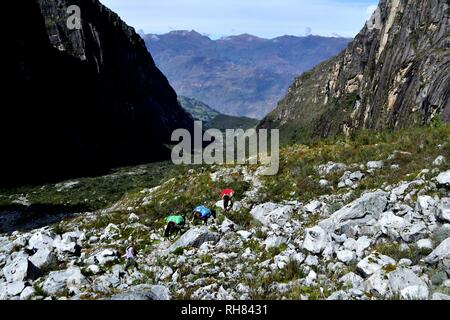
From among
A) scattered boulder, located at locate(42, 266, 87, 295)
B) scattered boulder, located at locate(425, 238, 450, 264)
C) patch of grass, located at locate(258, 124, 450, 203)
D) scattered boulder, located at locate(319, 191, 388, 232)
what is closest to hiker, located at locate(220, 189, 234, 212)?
patch of grass, located at locate(258, 124, 450, 203)

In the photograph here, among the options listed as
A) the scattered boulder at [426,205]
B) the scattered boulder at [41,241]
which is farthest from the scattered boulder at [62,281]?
the scattered boulder at [426,205]

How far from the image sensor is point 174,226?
61.9ft

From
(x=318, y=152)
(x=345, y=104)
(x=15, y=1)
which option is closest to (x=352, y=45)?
(x=345, y=104)

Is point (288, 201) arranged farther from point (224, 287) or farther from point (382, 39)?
point (382, 39)

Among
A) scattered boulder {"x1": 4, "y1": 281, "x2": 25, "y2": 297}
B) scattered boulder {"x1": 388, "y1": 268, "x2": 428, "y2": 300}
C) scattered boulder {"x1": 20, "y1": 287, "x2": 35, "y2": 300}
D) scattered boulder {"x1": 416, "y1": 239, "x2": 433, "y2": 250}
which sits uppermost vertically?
scattered boulder {"x1": 416, "y1": 239, "x2": 433, "y2": 250}

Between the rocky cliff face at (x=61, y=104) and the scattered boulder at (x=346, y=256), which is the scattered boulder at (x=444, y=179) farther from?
the rocky cliff face at (x=61, y=104)

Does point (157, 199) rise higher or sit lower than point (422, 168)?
lower

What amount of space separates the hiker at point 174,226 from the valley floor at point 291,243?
36cm

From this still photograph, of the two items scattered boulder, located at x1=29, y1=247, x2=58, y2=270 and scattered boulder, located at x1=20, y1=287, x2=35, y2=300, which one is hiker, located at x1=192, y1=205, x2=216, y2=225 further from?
scattered boulder, located at x1=20, y1=287, x2=35, y2=300

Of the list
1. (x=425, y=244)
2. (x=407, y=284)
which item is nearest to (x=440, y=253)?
(x=425, y=244)

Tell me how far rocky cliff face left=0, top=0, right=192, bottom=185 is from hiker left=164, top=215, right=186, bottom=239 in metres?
94.1

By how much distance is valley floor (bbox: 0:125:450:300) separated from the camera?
39.1 ft

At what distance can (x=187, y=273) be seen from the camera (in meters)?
14.2
